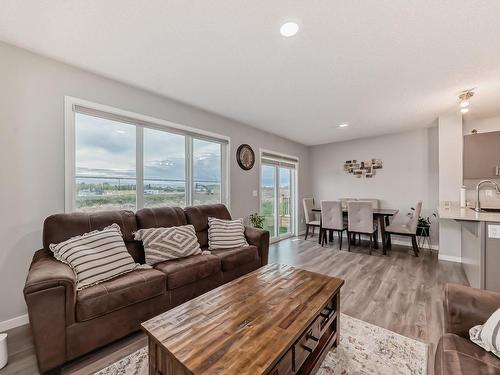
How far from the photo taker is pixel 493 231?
2061mm

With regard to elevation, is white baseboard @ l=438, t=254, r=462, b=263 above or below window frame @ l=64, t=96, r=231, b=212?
below

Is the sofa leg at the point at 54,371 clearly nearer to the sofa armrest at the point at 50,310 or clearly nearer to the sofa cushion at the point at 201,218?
the sofa armrest at the point at 50,310

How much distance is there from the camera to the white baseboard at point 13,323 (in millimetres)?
1848

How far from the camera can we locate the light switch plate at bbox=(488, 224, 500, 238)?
2.04m

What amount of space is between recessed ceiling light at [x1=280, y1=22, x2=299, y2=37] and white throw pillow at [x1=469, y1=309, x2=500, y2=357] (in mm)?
2115

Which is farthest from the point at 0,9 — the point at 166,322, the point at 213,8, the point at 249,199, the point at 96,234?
the point at 249,199

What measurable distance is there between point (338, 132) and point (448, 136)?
184 centimetres

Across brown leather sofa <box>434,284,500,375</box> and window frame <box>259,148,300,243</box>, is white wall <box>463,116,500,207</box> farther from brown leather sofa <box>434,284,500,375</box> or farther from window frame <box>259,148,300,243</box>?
brown leather sofa <box>434,284,500,375</box>

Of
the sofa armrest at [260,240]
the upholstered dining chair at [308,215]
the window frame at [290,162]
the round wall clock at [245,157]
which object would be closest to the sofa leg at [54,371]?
the sofa armrest at [260,240]

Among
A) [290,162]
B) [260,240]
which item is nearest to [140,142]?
→ [260,240]

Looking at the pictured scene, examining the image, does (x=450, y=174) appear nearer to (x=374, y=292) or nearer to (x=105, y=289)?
(x=374, y=292)

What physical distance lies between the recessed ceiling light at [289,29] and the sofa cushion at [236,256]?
221cm

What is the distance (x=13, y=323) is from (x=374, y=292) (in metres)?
3.60

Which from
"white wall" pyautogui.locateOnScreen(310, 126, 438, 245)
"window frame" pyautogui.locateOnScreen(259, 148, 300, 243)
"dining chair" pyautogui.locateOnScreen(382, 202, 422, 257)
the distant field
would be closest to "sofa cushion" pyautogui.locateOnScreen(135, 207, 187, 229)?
the distant field
